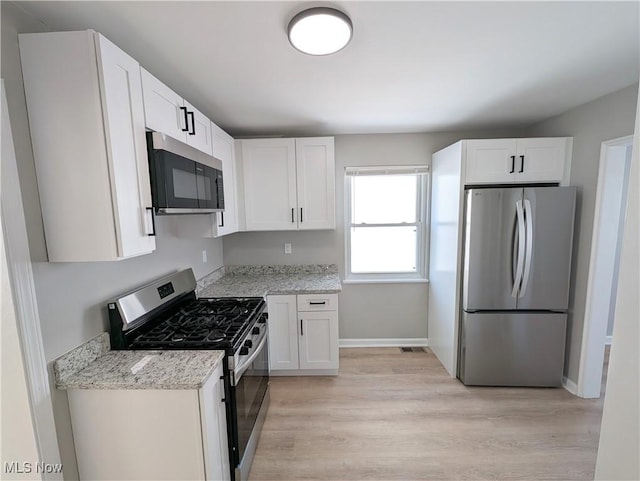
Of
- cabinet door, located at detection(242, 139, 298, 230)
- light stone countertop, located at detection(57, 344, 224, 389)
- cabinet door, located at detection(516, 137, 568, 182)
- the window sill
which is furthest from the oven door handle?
cabinet door, located at detection(516, 137, 568, 182)

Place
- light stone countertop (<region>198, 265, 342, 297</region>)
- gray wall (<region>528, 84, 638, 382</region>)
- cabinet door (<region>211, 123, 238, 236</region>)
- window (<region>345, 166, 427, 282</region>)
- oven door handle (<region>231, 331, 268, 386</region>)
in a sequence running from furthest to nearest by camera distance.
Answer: window (<region>345, 166, 427, 282</region>), light stone countertop (<region>198, 265, 342, 297</region>), cabinet door (<region>211, 123, 238, 236</region>), gray wall (<region>528, 84, 638, 382</region>), oven door handle (<region>231, 331, 268, 386</region>)

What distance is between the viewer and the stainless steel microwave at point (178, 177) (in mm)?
1308

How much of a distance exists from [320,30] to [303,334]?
2.33 meters

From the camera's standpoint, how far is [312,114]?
2359 millimetres

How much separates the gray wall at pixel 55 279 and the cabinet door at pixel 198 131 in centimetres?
70

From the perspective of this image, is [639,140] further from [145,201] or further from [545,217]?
[545,217]

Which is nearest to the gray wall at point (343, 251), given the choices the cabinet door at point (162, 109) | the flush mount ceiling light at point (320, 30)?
the cabinet door at point (162, 109)

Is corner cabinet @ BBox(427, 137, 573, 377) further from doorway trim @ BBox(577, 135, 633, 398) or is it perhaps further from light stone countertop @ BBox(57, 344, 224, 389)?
light stone countertop @ BBox(57, 344, 224, 389)

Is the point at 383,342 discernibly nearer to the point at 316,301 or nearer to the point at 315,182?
the point at 316,301

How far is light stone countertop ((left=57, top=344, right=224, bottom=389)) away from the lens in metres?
1.17

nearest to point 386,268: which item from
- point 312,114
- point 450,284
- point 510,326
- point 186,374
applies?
point 450,284

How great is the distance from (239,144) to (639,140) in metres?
2.73

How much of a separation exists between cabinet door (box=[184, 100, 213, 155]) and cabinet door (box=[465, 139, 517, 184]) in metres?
2.18

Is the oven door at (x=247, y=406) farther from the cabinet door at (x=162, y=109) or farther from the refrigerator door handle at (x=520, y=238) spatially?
the refrigerator door handle at (x=520, y=238)
